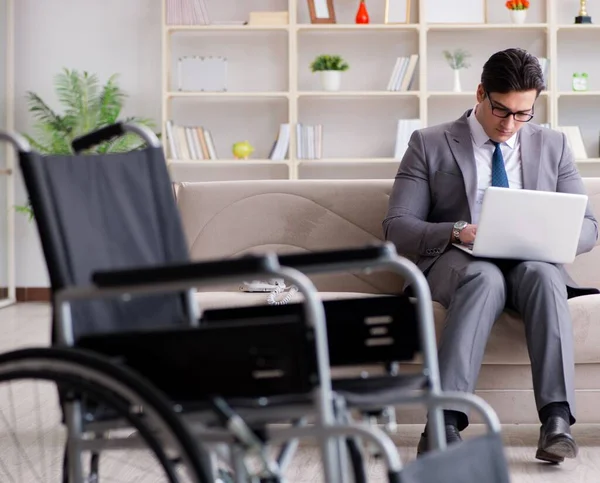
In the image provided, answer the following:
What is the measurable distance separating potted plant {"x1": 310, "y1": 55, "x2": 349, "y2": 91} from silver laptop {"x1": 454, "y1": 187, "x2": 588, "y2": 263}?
386 cm

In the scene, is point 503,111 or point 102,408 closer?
point 102,408

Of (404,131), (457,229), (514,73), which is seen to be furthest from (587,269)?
(404,131)

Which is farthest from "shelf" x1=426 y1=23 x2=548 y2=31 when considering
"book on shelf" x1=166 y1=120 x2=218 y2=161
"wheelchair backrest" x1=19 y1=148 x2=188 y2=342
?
"wheelchair backrest" x1=19 y1=148 x2=188 y2=342

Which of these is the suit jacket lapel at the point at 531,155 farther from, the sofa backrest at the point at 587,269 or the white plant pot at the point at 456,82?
the white plant pot at the point at 456,82

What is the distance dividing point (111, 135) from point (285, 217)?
1377mm

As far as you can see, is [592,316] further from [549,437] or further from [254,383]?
[254,383]

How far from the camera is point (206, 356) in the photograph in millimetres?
1358

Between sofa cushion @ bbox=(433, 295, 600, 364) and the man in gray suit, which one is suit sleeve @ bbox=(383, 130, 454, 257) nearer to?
the man in gray suit

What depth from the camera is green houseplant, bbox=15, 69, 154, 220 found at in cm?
641

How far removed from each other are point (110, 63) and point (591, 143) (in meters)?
3.17

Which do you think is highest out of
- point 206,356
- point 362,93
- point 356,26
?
point 356,26

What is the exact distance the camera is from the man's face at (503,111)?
9.24ft

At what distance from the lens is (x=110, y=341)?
4.66ft

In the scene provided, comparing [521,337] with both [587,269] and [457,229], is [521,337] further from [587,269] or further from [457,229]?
[587,269]
